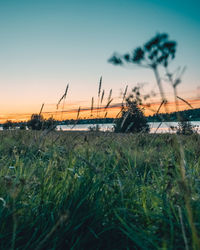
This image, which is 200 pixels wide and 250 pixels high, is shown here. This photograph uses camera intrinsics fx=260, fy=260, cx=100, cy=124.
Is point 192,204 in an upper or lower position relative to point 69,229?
upper

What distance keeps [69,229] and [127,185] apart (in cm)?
64

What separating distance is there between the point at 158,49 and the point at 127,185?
3.85 feet

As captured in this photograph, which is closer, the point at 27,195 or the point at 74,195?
the point at 74,195

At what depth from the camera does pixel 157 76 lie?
860mm

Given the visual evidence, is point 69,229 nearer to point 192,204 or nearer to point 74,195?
point 74,195

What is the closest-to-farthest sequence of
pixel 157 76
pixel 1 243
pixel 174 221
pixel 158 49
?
pixel 157 76 → pixel 158 49 → pixel 1 243 → pixel 174 221

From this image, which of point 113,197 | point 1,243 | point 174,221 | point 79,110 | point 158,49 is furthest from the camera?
point 79,110

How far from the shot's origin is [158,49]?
48.6 inches

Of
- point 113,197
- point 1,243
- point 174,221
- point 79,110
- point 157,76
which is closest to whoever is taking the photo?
point 157,76

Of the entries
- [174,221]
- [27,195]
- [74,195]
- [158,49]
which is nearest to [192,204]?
[174,221]

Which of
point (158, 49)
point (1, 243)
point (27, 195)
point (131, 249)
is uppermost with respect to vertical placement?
point (158, 49)

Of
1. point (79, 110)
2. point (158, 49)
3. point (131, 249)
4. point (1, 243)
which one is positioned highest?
point (158, 49)

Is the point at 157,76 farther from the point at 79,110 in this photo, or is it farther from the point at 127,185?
the point at 127,185

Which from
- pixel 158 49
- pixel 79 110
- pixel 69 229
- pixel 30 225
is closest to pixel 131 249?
pixel 69 229
